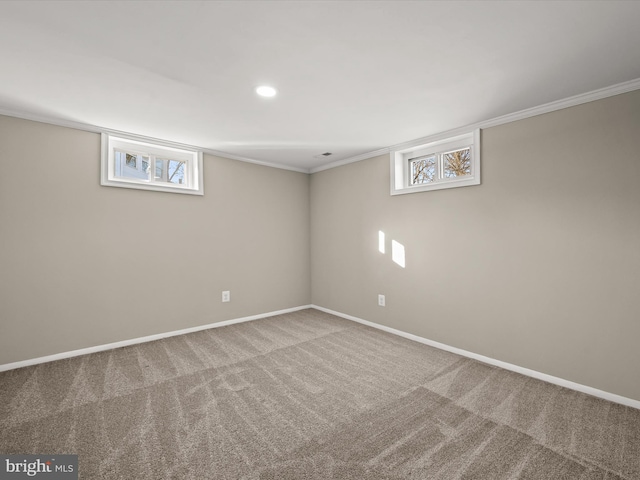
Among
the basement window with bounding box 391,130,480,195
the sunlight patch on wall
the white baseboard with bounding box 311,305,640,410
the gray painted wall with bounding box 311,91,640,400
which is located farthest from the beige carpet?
the basement window with bounding box 391,130,480,195

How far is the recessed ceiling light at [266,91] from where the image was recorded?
2173 mm

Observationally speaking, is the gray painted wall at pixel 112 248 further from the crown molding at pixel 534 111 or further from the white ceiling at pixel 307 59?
the crown molding at pixel 534 111

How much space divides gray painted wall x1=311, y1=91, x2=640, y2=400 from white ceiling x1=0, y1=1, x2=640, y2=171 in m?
0.39

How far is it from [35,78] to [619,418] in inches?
181

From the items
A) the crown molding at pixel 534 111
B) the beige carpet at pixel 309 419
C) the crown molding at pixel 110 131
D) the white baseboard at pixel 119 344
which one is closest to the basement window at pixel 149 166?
the crown molding at pixel 110 131

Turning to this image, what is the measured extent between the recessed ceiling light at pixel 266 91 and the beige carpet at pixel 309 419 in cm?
231

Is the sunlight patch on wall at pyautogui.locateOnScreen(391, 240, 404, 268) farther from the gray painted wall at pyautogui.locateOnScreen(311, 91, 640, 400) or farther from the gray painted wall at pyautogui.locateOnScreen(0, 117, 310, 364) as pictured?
the gray painted wall at pyautogui.locateOnScreen(0, 117, 310, 364)

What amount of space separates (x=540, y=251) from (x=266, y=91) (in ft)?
8.53

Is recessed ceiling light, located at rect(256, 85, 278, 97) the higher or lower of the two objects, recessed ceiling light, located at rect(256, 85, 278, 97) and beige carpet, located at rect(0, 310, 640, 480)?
the higher

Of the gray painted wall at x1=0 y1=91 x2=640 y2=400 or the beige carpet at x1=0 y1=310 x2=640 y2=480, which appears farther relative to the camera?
the gray painted wall at x1=0 y1=91 x2=640 y2=400

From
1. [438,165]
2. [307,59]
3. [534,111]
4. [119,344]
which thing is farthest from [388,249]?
[119,344]

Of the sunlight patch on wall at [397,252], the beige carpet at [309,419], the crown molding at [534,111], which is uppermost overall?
the crown molding at [534,111]

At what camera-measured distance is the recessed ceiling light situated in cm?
217

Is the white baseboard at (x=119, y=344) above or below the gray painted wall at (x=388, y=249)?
below
